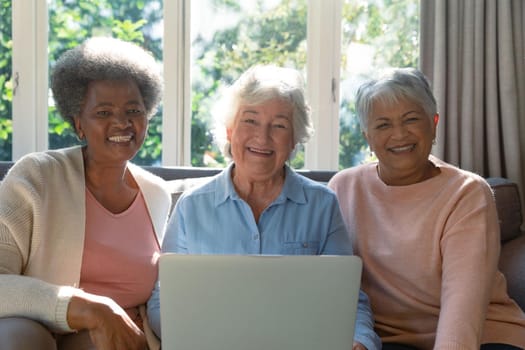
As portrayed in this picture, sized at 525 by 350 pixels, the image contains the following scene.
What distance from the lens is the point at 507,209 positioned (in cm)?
245

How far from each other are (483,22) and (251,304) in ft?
6.84

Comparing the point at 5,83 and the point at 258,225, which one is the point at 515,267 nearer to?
the point at 258,225

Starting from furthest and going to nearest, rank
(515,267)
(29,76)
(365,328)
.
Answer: (29,76), (515,267), (365,328)

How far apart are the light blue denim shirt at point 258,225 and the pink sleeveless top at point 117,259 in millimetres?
85

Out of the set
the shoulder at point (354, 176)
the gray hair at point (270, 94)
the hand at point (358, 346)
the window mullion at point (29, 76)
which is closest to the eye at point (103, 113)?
the gray hair at point (270, 94)

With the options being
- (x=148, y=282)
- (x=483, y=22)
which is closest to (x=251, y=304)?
(x=148, y=282)

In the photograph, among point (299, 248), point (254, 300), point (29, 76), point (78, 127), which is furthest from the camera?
point (29, 76)

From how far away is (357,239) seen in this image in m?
1.93

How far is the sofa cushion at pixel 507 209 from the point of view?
2.43 meters

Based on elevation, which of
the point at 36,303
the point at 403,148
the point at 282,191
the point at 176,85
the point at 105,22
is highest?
the point at 105,22

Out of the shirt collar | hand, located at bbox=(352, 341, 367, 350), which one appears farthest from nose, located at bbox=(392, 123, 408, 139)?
hand, located at bbox=(352, 341, 367, 350)

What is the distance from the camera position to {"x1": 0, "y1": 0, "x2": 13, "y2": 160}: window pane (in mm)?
3117

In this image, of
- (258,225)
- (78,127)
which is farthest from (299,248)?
(78,127)

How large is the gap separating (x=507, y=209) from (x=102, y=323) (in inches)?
61.3
